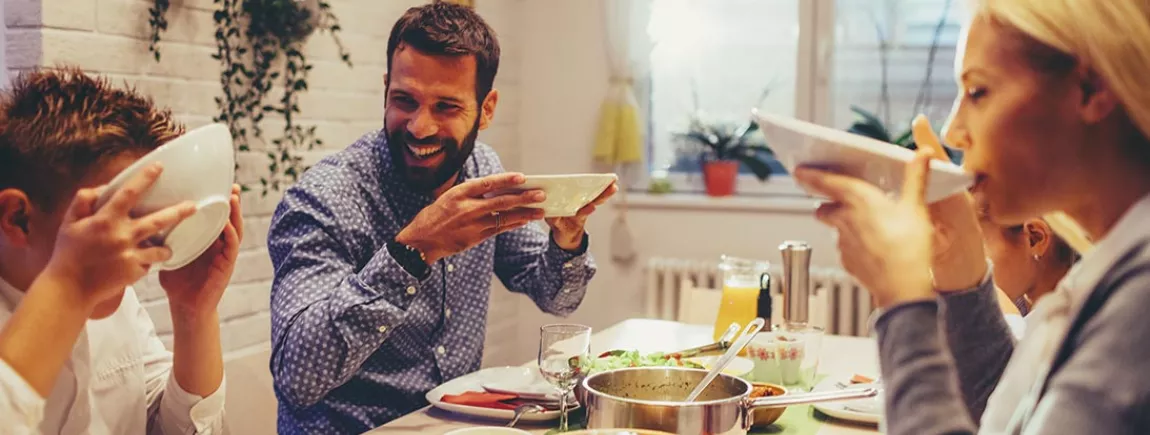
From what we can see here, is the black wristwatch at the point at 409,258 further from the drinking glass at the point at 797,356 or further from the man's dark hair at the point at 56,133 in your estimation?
the drinking glass at the point at 797,356

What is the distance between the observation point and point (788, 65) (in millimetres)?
3766

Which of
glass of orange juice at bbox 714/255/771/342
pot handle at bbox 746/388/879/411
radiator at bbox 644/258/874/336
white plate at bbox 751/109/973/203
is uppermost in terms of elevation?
white plate at bbox 751/109/973/203

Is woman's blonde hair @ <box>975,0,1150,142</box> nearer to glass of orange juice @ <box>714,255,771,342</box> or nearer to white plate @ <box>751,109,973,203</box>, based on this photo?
white plate @ <box>751,109,973,203</box>

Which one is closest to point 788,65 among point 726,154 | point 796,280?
point 726,154

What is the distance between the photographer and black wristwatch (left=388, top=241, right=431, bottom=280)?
154cm

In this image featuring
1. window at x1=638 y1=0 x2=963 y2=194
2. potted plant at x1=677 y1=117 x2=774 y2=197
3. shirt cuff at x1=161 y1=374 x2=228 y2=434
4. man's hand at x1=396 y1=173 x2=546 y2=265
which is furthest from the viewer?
potted plant at x1=677 y1=117 x2=774 y2=197

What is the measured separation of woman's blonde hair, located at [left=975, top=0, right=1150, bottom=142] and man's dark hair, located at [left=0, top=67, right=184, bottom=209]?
0.91 m

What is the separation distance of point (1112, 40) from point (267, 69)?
2.25 meters

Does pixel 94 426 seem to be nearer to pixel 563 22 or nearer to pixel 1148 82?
pixel 1148 82

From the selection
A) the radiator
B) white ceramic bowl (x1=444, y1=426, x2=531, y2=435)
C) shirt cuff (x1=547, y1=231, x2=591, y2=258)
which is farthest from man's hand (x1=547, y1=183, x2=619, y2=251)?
the radiator

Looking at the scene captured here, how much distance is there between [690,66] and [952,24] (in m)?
0.95

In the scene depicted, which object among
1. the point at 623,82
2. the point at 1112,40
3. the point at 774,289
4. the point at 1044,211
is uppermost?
the point at 623,82

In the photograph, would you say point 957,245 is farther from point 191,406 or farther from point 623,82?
point 623,82

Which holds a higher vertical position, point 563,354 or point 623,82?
point 623,82
